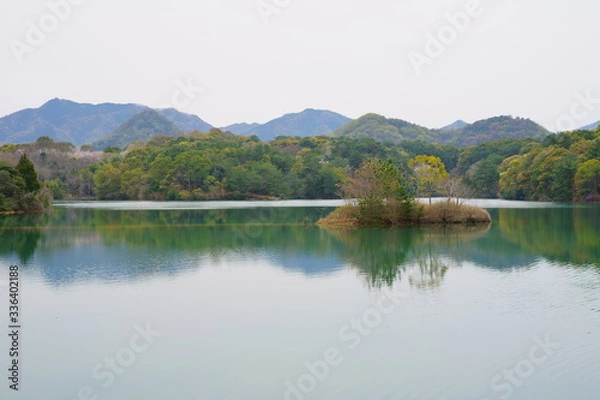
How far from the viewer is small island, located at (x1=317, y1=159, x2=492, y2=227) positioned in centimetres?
2675

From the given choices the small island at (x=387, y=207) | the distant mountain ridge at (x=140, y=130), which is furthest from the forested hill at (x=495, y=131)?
the small island at (x=387, y=207)

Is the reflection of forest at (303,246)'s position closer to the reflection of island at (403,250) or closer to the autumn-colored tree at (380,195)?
the reflection of island at (403,250)

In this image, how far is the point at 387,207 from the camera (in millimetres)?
27172

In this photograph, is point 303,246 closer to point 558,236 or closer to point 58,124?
point 558,236

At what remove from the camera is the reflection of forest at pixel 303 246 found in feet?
52.0

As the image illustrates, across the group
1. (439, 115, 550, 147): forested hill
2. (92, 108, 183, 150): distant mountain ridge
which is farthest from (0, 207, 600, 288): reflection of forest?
(92, 108, 183, 150): distant mountain ridge

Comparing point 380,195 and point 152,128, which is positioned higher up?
point 152,128

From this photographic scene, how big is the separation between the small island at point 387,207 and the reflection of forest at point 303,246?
3.37ft

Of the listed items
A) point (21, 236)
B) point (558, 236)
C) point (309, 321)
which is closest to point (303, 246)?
point (558, 236)

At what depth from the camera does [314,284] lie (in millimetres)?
13500

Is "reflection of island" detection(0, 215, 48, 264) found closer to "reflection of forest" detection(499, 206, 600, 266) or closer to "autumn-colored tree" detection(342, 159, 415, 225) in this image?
"autumn-colored tree" detection(342, 159, 415, 225)

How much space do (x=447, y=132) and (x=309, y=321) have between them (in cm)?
14018

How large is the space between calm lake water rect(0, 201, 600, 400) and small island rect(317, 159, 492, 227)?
271 inches

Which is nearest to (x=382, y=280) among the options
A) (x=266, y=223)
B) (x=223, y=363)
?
(x=223, y=363)
